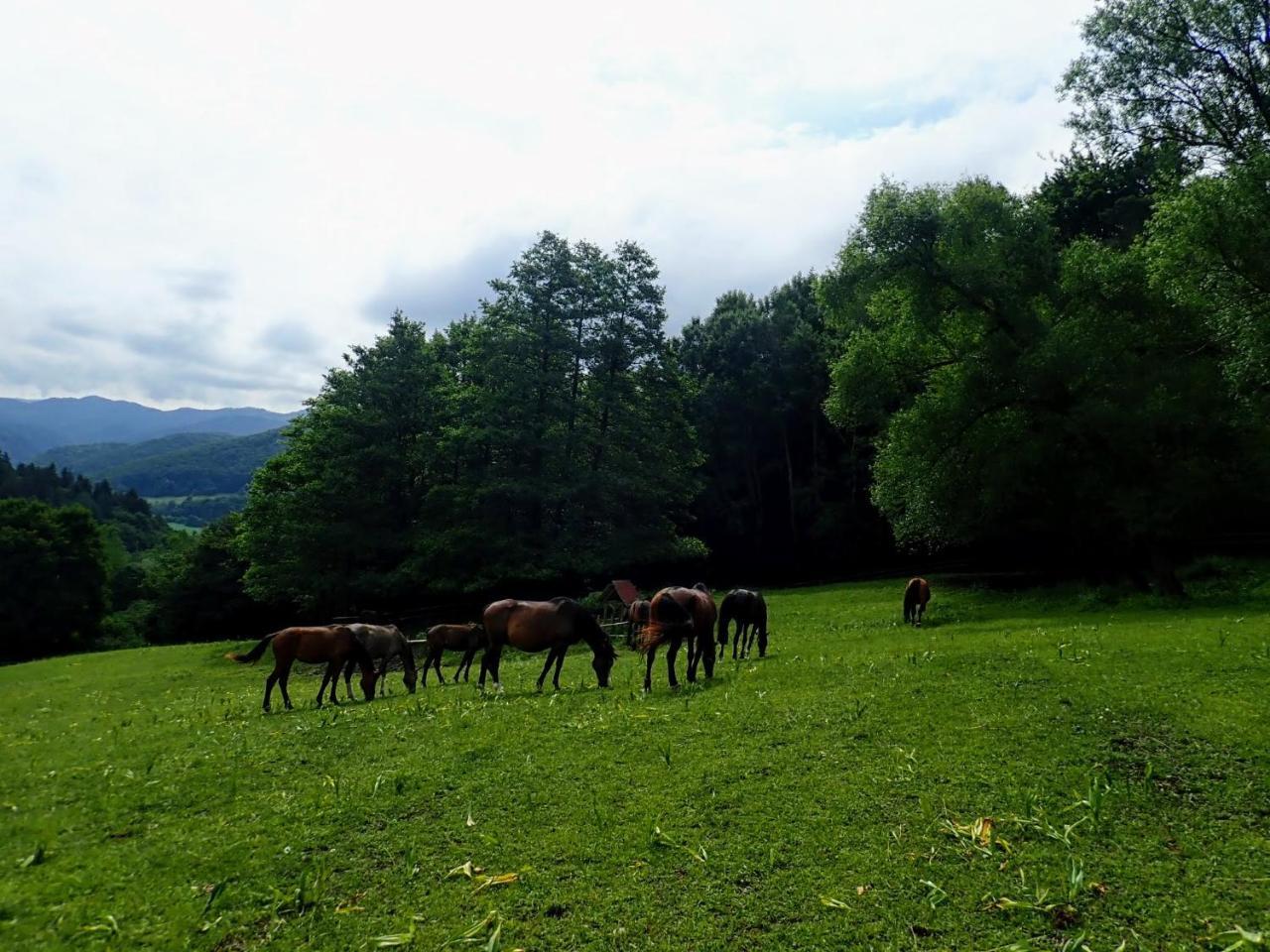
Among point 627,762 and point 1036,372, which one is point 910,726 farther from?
point 1036,372

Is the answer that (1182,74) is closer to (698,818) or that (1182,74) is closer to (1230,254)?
(1230,254)

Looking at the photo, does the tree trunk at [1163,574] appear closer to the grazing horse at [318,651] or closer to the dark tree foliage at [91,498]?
the grazing horse at [318,651]

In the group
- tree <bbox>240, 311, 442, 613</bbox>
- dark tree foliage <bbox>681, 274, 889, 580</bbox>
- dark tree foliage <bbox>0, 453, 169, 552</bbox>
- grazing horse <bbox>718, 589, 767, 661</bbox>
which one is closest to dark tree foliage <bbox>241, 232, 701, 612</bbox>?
tree <bbox>240, 311, 442, 613</bbox>

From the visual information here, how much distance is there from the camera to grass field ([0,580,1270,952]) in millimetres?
5348

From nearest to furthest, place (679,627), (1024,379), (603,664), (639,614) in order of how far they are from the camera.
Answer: (679,627)
(603,664)
(639,614)
(1024,379)

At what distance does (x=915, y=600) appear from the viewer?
2067 cm

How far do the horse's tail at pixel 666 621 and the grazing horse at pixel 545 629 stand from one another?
1.36 m

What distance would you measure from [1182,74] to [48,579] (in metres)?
70.3

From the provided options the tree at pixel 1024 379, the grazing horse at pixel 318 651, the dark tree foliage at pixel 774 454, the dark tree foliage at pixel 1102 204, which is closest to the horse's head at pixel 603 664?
the grazing horse at pixel 318 651

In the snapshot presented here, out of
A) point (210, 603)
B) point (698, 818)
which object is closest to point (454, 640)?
point (698, 818)

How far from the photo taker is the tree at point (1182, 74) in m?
18.5

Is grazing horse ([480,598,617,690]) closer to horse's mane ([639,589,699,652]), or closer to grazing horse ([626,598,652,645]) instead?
horse's mane ([639,589,699,652])

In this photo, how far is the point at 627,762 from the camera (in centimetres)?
842

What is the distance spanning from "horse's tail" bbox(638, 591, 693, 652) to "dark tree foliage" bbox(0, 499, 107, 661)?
2248 inches
